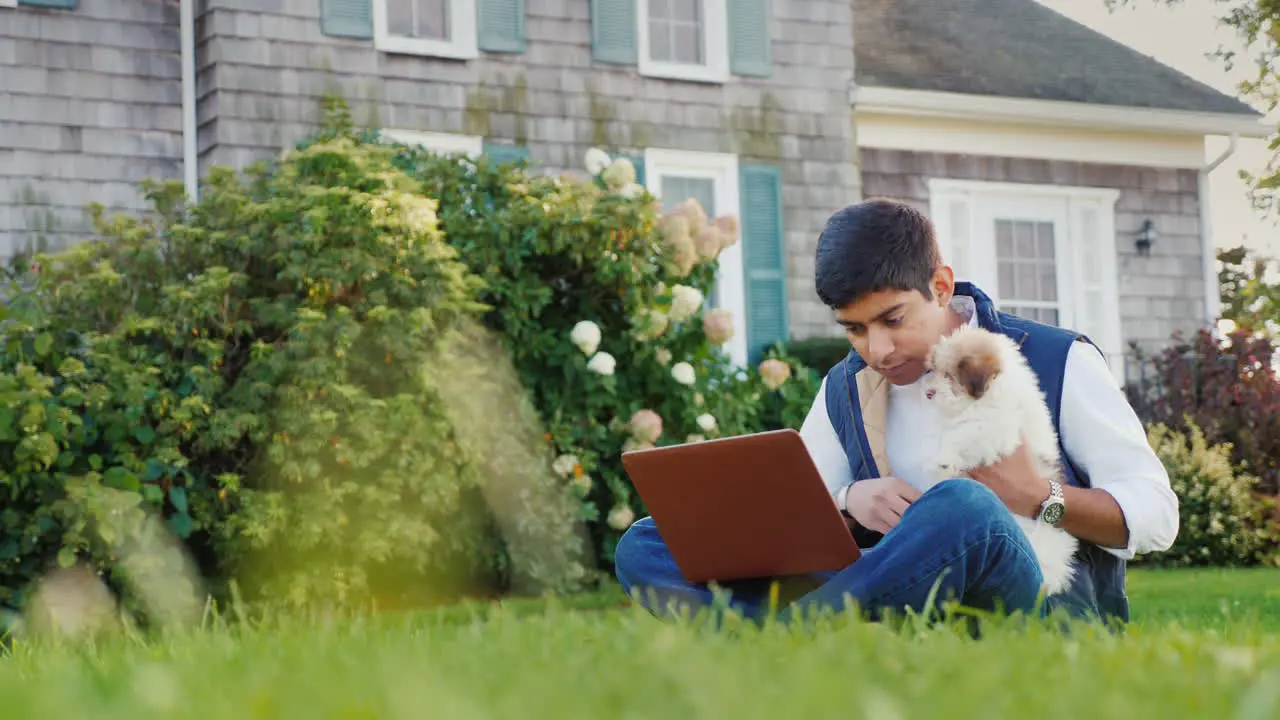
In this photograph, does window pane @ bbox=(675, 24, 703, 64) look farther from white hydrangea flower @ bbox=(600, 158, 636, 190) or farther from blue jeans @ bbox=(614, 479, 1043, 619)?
blue jeans @ bbox=(614, 479, 1043, 619)

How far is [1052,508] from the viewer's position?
11.5 ft

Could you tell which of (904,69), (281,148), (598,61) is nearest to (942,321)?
(281,148)

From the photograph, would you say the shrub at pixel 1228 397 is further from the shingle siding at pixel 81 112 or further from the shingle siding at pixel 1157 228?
the shingle siding at pixel 81 112

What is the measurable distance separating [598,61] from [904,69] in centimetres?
332

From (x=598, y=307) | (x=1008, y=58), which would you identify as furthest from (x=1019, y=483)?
(x=1008, y=58)

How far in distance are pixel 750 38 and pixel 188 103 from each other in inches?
178

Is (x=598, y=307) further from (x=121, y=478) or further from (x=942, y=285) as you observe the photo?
(x=942, y=285)

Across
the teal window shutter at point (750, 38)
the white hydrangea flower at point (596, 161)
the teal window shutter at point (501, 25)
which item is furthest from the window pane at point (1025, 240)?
the white hydrangea flower at point (596, 161)

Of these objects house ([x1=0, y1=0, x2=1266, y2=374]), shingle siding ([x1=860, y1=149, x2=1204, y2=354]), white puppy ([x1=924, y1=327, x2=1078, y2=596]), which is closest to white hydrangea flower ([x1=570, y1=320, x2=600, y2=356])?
house ([x1=0, y1=0, x2=1266, y2=374])

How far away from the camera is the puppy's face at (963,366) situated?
3.53 meters

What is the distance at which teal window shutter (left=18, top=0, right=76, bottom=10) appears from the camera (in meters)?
10.6

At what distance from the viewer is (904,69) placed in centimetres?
1420

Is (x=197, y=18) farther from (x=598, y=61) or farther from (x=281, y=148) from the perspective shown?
(x=598, y=61)

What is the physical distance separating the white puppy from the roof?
399 inches
